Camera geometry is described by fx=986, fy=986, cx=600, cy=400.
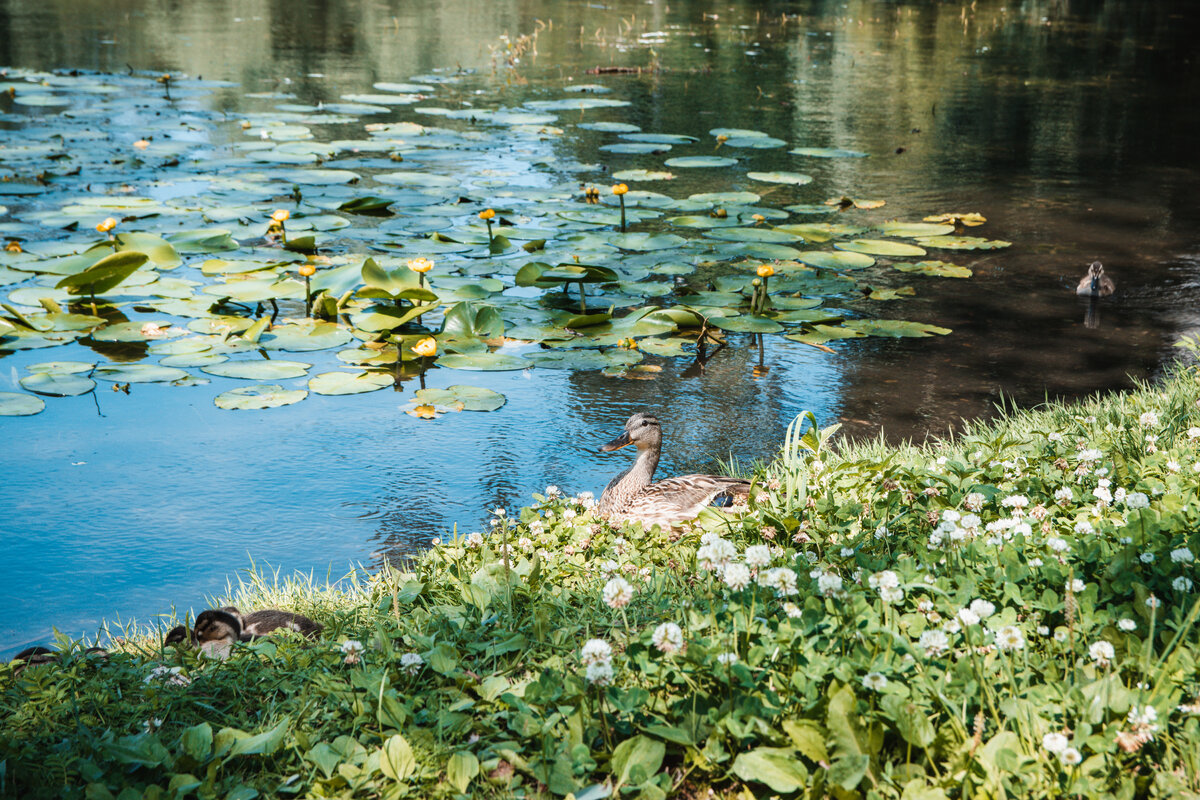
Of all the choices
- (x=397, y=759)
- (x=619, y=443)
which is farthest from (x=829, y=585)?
(x=619, y=443)

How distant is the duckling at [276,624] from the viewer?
262 cm

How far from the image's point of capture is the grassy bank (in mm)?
1790

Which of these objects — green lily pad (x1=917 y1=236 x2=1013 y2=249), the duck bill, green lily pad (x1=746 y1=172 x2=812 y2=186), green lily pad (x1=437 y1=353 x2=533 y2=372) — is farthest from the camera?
green lily pad (x1=746 y1=172 x2=812 y2=186)

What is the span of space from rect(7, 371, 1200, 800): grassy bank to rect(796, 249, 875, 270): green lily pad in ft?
10.7

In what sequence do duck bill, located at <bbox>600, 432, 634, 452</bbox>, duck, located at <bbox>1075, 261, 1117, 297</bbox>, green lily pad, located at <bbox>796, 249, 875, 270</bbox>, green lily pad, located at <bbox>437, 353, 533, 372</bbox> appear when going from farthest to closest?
green lily pad, located at <bbox>796, 249, 875, 270</bbox> → duck, located at <bbox>1075, 261, 1117, 297</bbox> → green lily pad, located at <bbox>437, 353, 533, 372</bbox> → duck bill, located at <bbox>600, 432, 634, 452</bbox>

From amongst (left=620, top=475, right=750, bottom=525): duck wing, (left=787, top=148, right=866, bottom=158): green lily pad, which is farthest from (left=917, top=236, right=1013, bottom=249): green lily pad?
(left=620, top=475, right=750, bottom=525): duck wing

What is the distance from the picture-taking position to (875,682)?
183 centimetres

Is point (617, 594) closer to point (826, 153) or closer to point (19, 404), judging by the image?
point (19, 404)

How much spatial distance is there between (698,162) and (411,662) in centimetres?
679

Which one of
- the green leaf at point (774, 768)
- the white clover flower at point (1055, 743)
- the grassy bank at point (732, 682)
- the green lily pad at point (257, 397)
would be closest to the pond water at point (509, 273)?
the green lily pad at point (257, 397)

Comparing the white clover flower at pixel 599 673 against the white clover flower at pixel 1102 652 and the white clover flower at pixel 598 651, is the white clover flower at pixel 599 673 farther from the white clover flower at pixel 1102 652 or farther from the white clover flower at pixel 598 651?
the white clover flower at pixel 1102 652

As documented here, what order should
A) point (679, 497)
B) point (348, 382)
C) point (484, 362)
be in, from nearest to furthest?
point (679, 497) → point (348, 382) → point (484, 362)

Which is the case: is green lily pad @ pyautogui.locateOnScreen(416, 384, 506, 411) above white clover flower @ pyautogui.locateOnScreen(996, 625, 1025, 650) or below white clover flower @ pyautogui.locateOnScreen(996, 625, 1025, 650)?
below

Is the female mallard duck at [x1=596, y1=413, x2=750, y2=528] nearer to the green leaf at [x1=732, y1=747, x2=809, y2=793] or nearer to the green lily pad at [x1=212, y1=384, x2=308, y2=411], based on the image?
the green leaf at [x1=732, y1=747, x2=809, y2=793]
